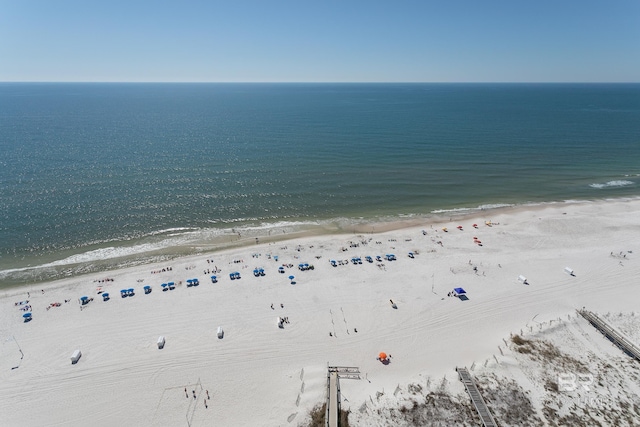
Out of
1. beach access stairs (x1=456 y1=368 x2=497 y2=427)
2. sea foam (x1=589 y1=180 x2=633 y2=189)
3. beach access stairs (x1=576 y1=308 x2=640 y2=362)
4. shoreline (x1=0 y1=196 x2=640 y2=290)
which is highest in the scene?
sea foam (x1=589 y1=180 x2=633 y2=189)

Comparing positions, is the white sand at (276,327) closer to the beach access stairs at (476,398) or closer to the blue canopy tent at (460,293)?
the blue canopy tent at (460,293)

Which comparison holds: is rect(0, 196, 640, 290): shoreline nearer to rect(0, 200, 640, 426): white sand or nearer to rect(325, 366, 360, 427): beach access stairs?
rect(0, 200, 640, 426): white sand

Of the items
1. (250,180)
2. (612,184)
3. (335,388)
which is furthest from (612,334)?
(250,180)

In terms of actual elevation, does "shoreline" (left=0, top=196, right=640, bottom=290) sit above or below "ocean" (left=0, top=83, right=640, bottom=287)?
below

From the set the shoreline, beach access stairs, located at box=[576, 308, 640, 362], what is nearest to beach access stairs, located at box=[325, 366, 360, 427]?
beach access stairs, located at box=[576, 308, 640, 362]

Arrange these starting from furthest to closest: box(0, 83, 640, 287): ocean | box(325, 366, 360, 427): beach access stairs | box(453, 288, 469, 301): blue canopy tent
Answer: box(0, 83, 640, 287): ocean, box(453, 288, 469, 301): blue canopy tent, box(325, 366, 360, 427): beach access stairs

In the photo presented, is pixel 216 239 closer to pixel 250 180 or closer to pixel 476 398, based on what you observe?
pixel 250 180

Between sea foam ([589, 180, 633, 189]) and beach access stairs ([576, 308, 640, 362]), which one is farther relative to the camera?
sea foam ([589, 180, 633, 189])
